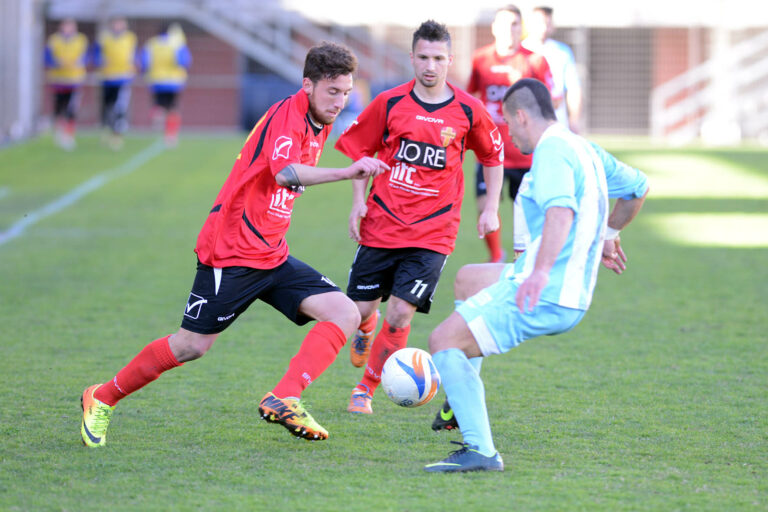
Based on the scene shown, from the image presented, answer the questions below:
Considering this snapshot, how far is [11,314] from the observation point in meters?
7.91

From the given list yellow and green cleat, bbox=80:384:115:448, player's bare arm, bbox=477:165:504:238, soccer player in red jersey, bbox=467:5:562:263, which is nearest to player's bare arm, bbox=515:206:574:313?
player's bare arm, bbox=477:165:504:238

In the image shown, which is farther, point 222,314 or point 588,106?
point 588,106

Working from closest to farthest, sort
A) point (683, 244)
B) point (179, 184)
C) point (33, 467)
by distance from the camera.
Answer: point (33, 467) < point (683, 244) < point (179, 184)

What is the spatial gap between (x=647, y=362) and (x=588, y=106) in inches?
938

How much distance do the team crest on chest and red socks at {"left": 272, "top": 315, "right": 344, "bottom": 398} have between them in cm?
131

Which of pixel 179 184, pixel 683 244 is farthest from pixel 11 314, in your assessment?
pixel 179 184

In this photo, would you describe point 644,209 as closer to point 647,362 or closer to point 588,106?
point 647,362

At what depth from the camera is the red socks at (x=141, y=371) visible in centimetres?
491

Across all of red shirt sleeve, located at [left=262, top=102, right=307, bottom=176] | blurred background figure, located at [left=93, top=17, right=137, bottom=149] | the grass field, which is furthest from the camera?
blurred background figure, located at [left=93, top=17, right=137, bottom=149]

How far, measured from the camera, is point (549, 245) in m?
4.07

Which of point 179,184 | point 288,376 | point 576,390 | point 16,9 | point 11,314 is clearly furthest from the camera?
point 16,9

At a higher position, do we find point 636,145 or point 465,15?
point 465,15

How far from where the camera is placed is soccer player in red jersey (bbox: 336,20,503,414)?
5.64 metres

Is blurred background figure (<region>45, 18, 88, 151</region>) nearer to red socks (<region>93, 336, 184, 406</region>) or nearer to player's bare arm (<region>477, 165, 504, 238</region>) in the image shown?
player's bare arm (<region>477, 165, 504, 238</region>)
